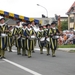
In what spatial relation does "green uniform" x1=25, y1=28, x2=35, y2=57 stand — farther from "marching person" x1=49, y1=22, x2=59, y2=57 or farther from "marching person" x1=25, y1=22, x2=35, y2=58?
"marching person" x1=49, y1=22, x2=59, y2=57

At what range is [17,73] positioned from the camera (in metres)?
10.1

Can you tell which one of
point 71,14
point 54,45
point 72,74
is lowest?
point 72,74

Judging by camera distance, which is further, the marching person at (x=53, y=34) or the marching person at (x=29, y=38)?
the marching person at (x=53, y=34)

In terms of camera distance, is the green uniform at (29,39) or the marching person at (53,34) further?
the marching person at (53,34)


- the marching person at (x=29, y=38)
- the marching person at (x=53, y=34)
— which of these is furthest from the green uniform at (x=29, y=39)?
the marching person at (x=53, y=34)

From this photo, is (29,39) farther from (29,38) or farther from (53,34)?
(53,34)

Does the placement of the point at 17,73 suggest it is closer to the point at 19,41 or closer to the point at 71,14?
the point at 19,41

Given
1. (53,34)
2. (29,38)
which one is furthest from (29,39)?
(53,34)

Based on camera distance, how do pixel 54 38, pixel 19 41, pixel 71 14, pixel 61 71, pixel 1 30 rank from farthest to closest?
1. pixel 71 14
2. pixel 19 41
3. pixel 54 38
4. pixel 1 30
5. pixel 61 71

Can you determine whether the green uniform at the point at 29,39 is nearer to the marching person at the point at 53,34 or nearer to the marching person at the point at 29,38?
the marching person at the point at 29,38

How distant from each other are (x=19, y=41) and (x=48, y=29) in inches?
85.8

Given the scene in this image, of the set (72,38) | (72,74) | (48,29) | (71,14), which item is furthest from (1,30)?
(71,14)

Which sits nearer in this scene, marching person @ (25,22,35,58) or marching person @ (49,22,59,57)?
marching person @ (25,22,35,58)

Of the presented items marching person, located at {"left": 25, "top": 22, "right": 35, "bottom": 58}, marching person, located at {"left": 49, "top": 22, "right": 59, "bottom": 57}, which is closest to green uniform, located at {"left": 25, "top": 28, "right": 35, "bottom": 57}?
marching person, located at {"left": 25, "top": 22, "right": 35, "bottom": 58}
